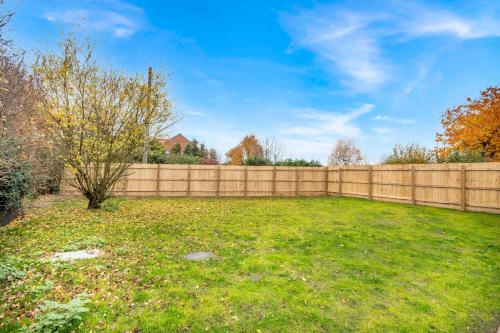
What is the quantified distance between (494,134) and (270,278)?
62.9 ft

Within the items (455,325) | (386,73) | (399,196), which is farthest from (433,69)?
(455,325)

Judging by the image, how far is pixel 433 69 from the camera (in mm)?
11883

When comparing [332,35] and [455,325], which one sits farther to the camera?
[332,35]

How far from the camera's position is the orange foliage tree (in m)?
45.0

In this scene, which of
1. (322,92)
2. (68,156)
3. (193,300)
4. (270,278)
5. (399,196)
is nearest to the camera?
(193,300)

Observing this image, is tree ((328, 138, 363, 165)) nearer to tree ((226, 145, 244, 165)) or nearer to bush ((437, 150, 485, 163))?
tree ((226, 145, 244, 165))

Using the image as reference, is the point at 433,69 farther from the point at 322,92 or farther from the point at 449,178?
the point at 322,92

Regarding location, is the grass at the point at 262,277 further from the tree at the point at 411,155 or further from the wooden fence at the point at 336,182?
the tree at the point at 411,155

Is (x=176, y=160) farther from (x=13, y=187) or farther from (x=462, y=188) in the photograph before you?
(x=462, y=188)

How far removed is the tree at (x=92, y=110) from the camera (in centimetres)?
931

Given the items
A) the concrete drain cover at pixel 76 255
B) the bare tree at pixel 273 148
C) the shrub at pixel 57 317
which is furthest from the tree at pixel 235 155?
the shrub at pixel 57 317

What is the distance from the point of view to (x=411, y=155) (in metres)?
17.9

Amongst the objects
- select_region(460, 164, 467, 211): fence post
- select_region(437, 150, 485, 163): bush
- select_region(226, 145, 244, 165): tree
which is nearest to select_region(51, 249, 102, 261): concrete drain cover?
select_region(460, 164, 467, 211): fence post

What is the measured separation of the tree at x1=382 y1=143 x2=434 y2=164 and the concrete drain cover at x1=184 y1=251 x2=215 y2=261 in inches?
653
